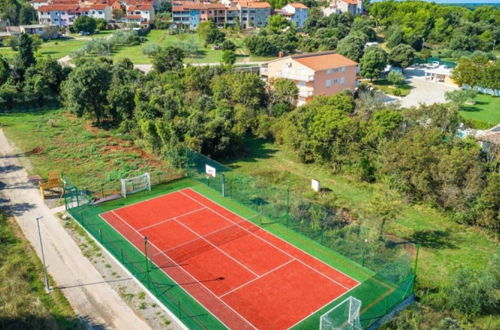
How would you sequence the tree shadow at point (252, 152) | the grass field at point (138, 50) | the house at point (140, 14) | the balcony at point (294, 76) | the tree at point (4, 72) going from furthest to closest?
the house at point (140, 14) → the grass field at point (138, 50) → the tree at point (4, 72) → the balcony at point (294, 76) → the tree shadow at point (252, 152)

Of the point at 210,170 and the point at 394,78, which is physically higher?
the point at 394,78

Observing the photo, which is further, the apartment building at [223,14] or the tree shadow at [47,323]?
the apartment building at [223,14]

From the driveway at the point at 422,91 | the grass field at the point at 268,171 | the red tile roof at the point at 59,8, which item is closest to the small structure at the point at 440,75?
the driveway at the point at 422,91

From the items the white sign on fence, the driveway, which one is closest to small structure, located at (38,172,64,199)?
the white sign on fence

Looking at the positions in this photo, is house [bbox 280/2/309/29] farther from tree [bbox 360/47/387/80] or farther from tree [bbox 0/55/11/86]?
tree [bbox 0/55/11/86]

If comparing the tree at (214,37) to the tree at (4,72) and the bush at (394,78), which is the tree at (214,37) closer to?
the bush at (394,78)

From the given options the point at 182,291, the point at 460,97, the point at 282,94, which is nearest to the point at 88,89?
the point at 282,94

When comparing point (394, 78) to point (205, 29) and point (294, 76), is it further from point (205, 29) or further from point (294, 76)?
point (205, 29)

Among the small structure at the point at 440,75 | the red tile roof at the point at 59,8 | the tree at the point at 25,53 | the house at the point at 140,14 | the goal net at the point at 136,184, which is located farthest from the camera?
the house at the point at 140,14
